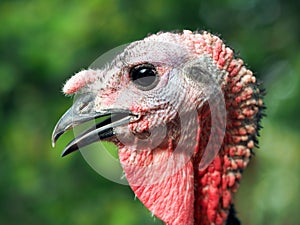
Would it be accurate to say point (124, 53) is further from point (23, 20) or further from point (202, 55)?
point (23, 20)

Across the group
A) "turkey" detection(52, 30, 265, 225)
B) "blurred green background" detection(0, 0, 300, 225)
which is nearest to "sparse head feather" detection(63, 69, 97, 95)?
"turkey" detection(52, 30, 265, 225)

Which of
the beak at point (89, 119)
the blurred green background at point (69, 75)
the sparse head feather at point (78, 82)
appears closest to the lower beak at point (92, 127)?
the beak at point (89, 119)

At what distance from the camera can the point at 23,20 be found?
7645mm

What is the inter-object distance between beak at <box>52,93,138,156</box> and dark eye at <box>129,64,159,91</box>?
0.14 m

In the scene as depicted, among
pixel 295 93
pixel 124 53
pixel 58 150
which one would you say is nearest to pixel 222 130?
pixel 124 53

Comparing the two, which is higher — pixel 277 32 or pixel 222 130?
pixel 277 32

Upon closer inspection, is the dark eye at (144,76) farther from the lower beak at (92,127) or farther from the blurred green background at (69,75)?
the blurred green background at (69,75)

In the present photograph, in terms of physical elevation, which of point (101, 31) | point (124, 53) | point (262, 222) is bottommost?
point (124, 53)

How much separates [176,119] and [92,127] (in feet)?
1.21

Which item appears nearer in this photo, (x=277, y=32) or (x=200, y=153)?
(x=200, y=153)

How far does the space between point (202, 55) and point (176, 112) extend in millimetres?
287

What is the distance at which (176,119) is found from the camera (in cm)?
329

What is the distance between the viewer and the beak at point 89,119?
318cm

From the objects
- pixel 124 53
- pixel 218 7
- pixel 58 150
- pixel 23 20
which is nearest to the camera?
pixel 124 53
